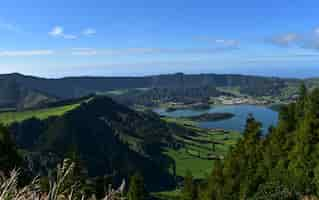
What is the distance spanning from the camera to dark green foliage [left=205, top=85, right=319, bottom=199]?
23.6 metres

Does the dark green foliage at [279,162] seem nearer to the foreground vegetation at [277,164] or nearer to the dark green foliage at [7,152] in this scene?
the foreground vegetation at [277,164]

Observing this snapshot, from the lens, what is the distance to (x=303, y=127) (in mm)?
28922

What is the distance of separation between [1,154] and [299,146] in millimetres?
22097

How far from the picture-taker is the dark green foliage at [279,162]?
2356 cm

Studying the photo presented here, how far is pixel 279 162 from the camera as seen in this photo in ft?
99.7

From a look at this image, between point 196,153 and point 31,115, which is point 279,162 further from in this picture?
point 31,115

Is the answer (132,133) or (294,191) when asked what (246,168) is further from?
(132,133)

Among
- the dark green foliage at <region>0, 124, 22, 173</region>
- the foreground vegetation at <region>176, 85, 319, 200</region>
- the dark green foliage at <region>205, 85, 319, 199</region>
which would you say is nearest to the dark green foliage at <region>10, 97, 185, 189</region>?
the foreground vegetation at <region>176, 85, 319, 200</region>

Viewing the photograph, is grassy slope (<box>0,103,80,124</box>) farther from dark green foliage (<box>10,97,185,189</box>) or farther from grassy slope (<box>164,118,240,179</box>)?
grassy slope (<box>164,118,240,179</box>)

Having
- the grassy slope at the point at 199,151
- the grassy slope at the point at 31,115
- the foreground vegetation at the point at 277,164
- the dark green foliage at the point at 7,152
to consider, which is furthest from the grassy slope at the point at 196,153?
the dark green foliage at the point at 7,152

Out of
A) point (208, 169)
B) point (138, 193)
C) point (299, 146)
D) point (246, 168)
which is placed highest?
point (299, 146)

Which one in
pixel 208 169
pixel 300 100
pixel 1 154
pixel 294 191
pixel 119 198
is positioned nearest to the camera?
pixel 119 198

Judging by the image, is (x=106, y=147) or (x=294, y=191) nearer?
(x=294, y=191)

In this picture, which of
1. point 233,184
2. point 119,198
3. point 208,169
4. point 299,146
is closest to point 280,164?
point 299,146
